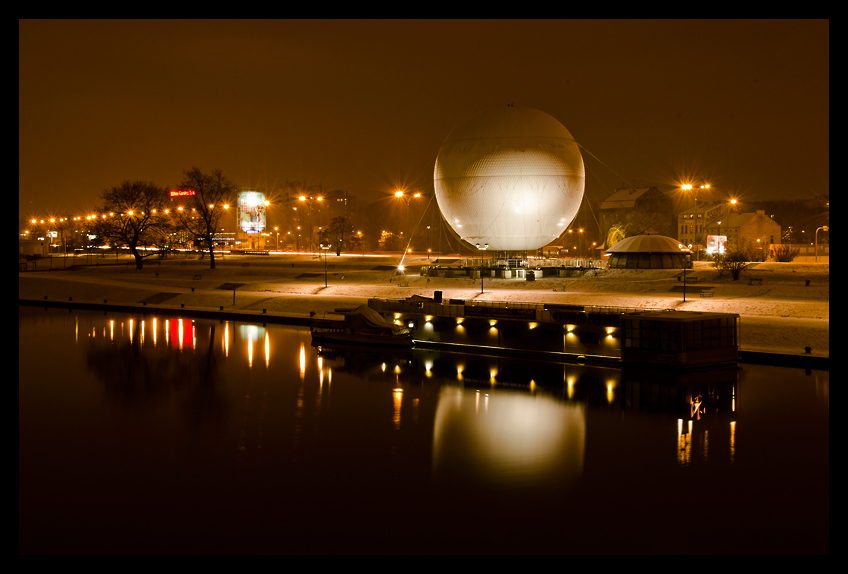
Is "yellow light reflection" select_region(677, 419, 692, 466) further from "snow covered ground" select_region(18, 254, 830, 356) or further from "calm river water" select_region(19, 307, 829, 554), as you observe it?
"snow covered ground" select_region(18, 254, 830, 356)

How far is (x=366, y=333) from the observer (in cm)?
3403

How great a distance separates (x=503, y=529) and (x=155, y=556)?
18.8ft

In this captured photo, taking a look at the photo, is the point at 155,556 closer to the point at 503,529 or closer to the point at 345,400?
the point at 503,529

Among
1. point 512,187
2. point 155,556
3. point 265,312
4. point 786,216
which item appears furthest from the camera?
point 786,216

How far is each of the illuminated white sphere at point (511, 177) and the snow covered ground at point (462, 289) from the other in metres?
3.94

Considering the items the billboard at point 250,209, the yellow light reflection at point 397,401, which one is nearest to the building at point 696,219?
the yellow light reflection at point 397,401

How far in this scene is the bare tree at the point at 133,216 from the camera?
2724 inches

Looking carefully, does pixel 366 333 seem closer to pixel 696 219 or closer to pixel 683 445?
pixel 683 445

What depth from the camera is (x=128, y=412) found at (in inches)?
896

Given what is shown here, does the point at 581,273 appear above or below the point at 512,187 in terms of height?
below

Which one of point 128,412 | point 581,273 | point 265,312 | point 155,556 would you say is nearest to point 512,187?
point 581,273

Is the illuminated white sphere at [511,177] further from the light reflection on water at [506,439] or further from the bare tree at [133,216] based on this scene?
the bare tree at [133,216]

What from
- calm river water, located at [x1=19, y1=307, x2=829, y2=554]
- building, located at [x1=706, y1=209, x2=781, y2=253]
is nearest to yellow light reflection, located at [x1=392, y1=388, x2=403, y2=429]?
calm river water, located at [x1=19, y1=307, x2=829, y2=554]

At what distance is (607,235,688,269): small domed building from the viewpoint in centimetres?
4950
